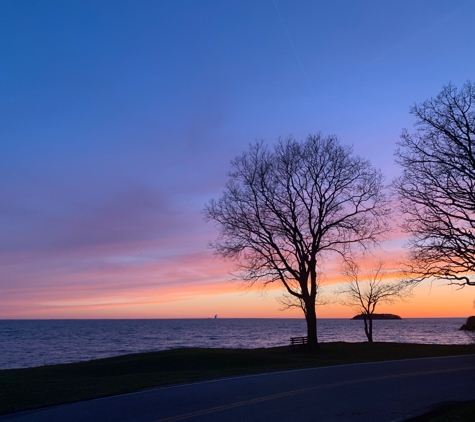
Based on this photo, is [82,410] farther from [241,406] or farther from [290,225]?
[290,225]

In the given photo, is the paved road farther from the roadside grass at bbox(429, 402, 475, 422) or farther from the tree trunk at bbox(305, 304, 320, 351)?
the tree trunk at bbox(305, 304, 320, 351)

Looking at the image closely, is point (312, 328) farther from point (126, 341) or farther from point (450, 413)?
point (126, 341)

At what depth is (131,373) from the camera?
26484mm

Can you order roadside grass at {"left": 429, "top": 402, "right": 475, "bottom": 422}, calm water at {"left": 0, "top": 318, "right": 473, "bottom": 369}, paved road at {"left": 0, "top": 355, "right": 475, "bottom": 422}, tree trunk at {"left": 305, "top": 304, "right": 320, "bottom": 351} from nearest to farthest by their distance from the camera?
roadside grass at {"left": 429, "top": 402, "right": 475, "bottom": 422}, paved road at {"left": 0, "top": 355, "right": 475, "bottom": 422}, tree trunk at {"left": 305, "top": 304, "right": 320, "bottom": 351}, calm water at {"left": 0, "top": 318, "right": 473, "bottom": 369}

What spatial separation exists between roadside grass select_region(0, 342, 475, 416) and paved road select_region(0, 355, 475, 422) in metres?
1.61

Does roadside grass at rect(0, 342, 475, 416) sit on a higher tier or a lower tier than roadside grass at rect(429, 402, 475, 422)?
higher

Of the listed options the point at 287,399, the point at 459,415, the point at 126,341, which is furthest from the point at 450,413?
the point at 126,341

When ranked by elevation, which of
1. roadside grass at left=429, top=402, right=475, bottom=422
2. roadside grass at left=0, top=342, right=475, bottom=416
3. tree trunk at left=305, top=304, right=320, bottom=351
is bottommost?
roadside grass at left=429, top=402, right=475, bottom=422

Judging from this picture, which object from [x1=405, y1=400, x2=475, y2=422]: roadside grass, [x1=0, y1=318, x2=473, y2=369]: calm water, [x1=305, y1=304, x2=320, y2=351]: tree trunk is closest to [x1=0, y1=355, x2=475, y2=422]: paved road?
[x1=405, y1=400, x2=475, y2=422]: roadside grass

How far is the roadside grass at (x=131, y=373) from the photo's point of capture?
15.4 meters

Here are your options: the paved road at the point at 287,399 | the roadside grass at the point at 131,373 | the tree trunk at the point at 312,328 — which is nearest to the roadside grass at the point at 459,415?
the roadside grass at the point at 131,373

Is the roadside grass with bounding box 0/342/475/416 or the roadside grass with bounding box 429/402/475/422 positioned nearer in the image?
the roadside grass with bounding box 429/402/475/422

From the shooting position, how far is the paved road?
449 inches

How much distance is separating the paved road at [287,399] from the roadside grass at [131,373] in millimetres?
1610
